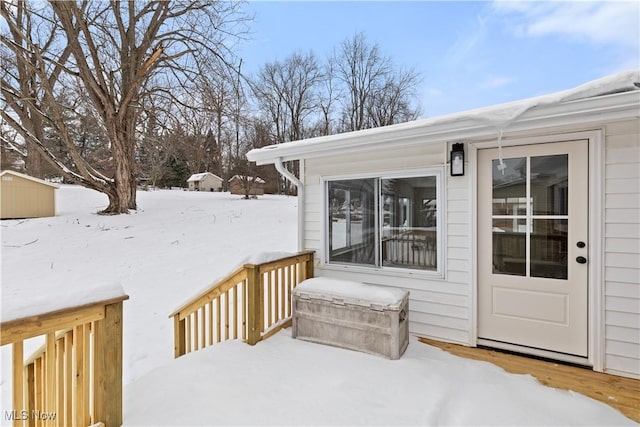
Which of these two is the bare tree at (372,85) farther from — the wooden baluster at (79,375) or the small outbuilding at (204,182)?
the wooden baluster at (79,375)

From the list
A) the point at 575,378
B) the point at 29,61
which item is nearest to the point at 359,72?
the point at 29,61

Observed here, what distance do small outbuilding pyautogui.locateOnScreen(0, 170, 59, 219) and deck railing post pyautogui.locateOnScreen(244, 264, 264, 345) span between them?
439 inches

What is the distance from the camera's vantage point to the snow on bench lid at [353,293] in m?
2.78

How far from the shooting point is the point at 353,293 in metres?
2.92

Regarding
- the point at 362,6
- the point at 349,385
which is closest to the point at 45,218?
the point at 362,6

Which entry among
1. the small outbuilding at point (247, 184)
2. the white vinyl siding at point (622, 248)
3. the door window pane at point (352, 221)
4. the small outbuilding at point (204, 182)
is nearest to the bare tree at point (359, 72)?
the small outbuilding at point (247, 184)

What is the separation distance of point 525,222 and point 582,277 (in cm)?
Result: 62

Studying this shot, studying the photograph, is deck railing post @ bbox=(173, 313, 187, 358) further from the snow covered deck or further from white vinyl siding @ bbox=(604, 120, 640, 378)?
white vinyl siding @ bbox=(604, 120, 640, 378)

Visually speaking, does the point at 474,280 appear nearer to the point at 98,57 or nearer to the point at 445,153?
the point at 445,153

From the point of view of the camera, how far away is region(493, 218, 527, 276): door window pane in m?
2.89

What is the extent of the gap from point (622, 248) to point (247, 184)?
16.1 meters

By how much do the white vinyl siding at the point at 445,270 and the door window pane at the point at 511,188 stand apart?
268 millimetres

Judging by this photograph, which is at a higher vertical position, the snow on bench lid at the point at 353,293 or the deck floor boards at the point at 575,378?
the snow on bench lid at the point at 353,293

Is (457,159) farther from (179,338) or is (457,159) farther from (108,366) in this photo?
(179,338)
